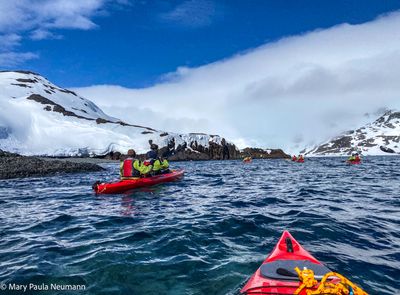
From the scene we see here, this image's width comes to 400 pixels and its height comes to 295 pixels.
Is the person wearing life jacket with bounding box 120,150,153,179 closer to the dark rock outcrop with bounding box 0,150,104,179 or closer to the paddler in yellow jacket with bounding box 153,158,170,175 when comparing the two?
the paddler in yellow jacket with bounding box 153,158,170,175

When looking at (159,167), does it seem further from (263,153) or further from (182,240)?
(263,153)

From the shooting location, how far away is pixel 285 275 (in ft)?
14.7

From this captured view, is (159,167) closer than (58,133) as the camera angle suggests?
Yes

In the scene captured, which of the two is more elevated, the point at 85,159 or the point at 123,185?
the point at 123,185

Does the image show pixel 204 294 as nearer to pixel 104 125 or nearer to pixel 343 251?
pixel 343 251

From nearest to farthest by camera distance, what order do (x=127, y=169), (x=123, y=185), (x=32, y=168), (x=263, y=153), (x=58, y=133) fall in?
(x=123, y=185), (x=127, y=169), (x=32, y=168), (x=58, y=133), (x=263, y=153)

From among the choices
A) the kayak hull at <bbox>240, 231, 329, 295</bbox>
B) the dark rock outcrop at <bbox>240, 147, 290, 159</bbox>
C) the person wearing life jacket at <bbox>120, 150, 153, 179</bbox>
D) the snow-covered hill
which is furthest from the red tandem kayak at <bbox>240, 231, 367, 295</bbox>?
the dark rock outcrop at <bbox>240, 147, 290, 159</bbox>

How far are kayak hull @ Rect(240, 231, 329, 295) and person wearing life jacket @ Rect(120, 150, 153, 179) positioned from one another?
11.6m

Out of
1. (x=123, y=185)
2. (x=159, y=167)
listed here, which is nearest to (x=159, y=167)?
(x=159, y=167)

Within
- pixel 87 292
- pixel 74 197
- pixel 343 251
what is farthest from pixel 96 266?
pixel 74 197

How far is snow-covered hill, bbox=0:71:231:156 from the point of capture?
63156 mm

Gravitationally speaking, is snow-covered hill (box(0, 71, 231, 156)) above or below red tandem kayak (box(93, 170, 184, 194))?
above

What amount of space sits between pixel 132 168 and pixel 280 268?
1281cm

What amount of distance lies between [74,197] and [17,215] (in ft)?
13.2
